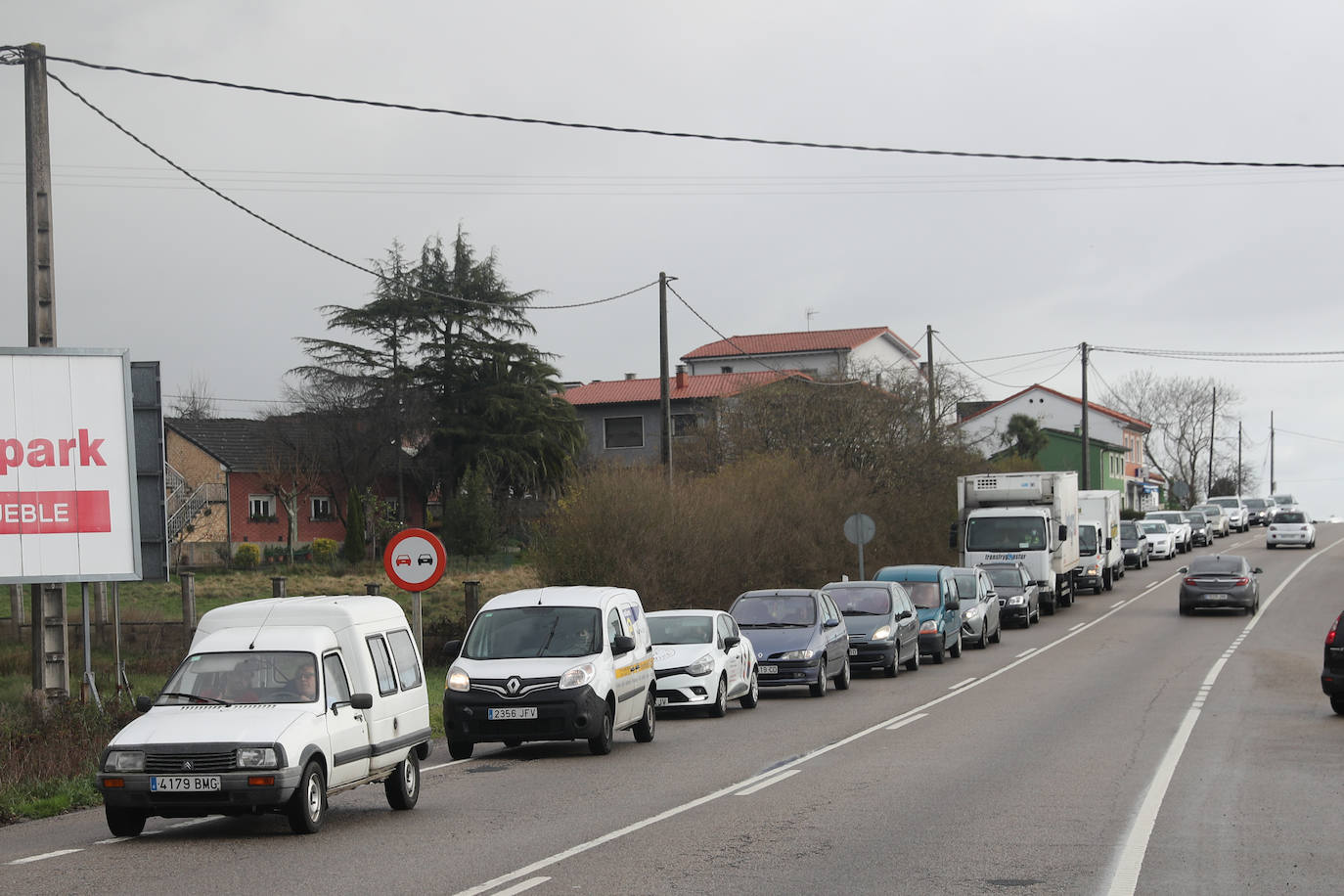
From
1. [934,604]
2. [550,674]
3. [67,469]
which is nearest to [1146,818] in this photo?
[550,674]

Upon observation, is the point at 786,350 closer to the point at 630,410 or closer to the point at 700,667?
the point at 630,410

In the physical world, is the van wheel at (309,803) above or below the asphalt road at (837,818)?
above

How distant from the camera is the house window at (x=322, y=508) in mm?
70562

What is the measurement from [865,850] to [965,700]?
12180mm

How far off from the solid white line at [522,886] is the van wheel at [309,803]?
7.79 feet

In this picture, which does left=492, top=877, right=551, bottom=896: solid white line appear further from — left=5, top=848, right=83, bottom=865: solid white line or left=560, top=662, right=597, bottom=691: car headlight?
left=560, top=662, right=597, bottom=691: car headlight

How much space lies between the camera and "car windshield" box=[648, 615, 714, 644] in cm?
2038

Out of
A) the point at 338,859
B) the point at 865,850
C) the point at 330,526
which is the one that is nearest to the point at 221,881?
the point at 338,859

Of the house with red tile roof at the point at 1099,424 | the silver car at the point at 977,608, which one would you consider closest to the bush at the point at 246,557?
the silver car at the point at 977,608

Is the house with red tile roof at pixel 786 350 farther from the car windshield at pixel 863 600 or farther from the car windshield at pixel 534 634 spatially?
the car windshield at pixel 534 634

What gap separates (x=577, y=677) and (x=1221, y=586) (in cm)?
2862

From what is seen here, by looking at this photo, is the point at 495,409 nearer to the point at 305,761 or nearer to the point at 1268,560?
the point at 1268,560

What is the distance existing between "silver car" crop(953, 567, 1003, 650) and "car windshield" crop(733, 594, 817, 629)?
356 inches

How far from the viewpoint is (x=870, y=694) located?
910 inches
